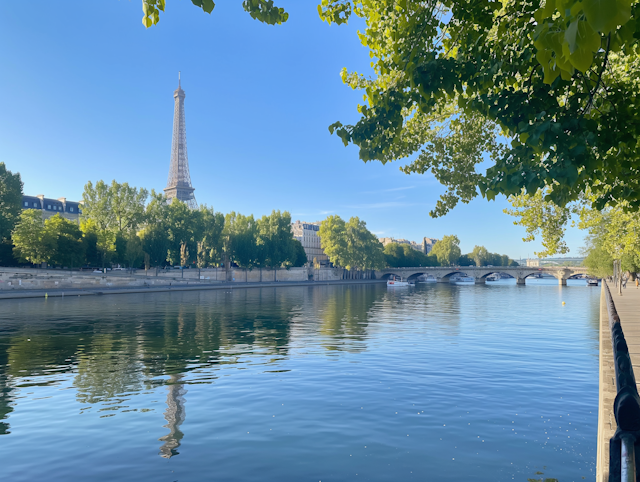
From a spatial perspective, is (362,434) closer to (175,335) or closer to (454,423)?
(454,423)

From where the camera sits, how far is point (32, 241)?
69.2 m

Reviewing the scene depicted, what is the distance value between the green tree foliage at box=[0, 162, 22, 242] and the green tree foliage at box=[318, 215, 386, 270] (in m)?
79.3

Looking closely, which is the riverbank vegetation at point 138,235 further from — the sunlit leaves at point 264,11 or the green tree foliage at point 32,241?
the sunlit leaves at point 264,11

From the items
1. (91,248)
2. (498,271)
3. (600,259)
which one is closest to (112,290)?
(91,248)

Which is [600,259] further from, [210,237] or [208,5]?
[208,5]

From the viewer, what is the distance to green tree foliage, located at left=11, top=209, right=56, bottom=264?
226 ft

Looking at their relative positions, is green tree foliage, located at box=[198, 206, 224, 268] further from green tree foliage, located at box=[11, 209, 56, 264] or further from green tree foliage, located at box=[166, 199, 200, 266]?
green tree foliage, located at box=[11, 209, 56, 264]

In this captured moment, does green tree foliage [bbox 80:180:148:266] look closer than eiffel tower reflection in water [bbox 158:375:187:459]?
No

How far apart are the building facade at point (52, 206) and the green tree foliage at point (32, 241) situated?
4675 centimetres

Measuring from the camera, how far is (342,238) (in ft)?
455

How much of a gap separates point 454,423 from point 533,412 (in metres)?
2.66

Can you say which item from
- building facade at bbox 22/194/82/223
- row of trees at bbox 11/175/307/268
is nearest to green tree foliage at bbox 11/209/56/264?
row of trees at bbox 11/175/307/268

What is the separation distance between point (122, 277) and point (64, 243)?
9722 mm

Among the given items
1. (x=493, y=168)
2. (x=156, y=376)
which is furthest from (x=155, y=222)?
(x=493, y=168)
